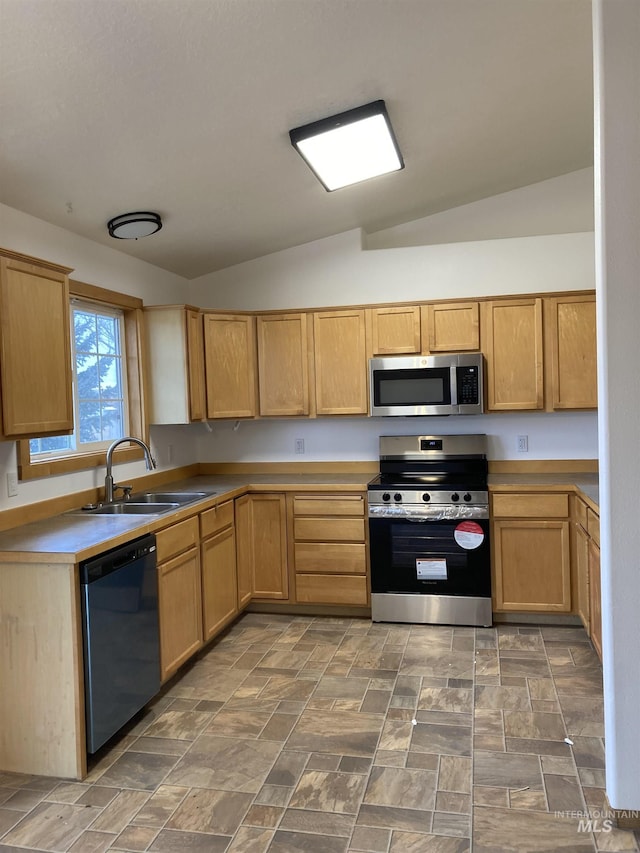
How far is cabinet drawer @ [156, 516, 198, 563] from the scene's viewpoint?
10.0ft

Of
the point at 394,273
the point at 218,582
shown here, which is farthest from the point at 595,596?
the point at 394,273

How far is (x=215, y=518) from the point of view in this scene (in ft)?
12.2

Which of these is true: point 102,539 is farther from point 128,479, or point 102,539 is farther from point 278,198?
point 278,198

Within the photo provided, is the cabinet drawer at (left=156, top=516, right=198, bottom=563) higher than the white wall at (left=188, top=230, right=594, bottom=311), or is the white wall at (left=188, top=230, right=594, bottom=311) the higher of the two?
the white wall at (left=188, top=230, right=594, bottom=311)

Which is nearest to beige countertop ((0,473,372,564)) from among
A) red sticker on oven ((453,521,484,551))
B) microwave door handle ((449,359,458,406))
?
red sticker on oven ((453,521,484,551))

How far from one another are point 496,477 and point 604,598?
2.05 meters

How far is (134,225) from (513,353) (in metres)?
2.40

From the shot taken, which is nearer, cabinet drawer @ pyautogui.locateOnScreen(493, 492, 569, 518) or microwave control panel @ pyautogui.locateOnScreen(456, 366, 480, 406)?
cabinet drawer @ pyautogui.locateOnScreen(493, 492, 569, 518)

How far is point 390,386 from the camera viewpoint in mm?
4250

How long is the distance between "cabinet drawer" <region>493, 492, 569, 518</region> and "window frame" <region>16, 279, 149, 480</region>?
2.25m

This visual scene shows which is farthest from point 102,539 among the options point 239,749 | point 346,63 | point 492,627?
point 492,627

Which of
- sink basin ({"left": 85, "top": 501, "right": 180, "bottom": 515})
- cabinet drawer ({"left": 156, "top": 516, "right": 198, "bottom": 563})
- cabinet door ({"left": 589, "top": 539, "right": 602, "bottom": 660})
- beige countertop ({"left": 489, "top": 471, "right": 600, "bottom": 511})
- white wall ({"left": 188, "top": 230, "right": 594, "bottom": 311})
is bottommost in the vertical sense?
cabinet door ({"left": 589, "top": 539, "right": 602, "bottom": 660})

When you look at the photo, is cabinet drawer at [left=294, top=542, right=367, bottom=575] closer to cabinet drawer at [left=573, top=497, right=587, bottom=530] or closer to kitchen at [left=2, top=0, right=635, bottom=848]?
kitchen at [left=2, top=0, right=635, bottom=848]

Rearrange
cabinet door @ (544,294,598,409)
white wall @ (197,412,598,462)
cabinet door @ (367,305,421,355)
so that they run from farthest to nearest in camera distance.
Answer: white wall @ (197,412,598,462) < cabinet door @ (367,305,421,355) < cabinet door @ (544,294,598,409)
